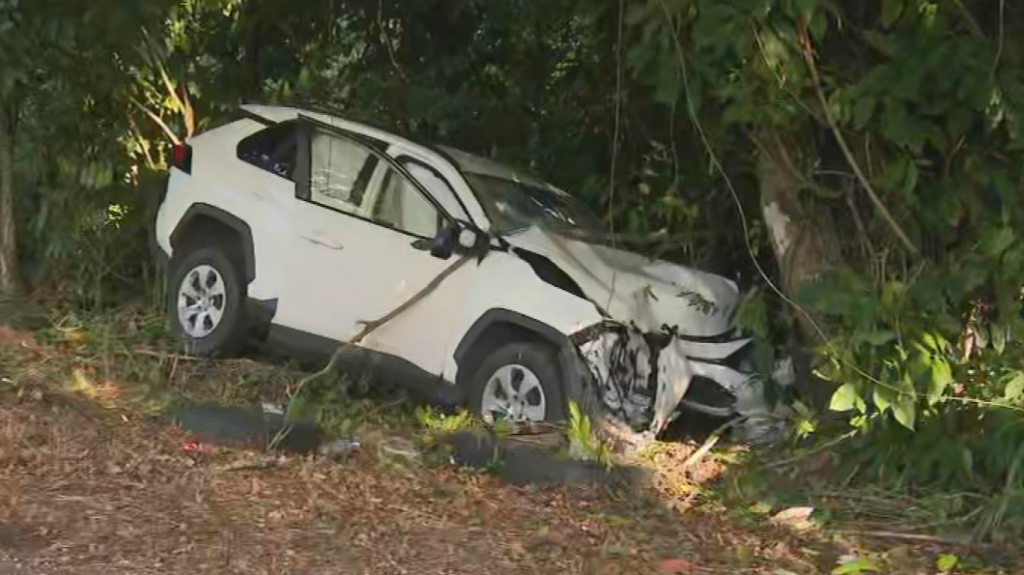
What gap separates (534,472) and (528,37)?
5232 mm

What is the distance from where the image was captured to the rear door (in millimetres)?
8000

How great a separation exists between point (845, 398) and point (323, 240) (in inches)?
135

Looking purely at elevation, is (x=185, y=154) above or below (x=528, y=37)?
below

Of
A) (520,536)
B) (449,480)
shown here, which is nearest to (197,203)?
(449,480)

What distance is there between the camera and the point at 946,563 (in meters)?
5.71

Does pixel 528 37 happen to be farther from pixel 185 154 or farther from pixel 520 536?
pixel 520 536

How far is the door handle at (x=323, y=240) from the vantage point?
8266 mm

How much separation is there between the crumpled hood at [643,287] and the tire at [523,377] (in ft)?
1.41

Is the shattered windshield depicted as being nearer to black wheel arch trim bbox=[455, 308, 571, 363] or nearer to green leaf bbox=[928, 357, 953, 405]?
black wheel arch trim bbox=[455, 308, 571, 363]

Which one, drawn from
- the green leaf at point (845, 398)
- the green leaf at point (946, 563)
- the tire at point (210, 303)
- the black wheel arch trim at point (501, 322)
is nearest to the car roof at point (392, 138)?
the tire at point (210, 303)

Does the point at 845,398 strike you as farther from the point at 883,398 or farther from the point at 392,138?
the point at 392,138

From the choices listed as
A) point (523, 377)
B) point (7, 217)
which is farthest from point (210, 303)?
point (523, 377)

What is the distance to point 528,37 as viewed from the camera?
36.0ft

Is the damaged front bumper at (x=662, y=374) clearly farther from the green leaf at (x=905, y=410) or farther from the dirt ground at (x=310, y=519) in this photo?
the green leaf at (x=905, y=410)
